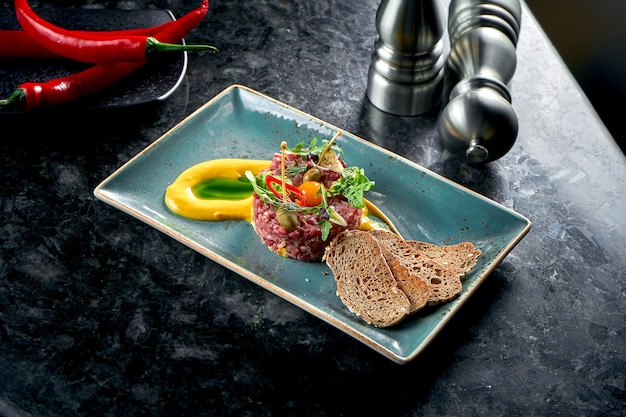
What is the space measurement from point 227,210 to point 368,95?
29.5 inches

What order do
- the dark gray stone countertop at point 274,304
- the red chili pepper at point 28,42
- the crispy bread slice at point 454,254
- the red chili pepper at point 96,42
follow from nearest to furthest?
the dark gray stone countertop at point 274,304 → the crispy bread slice at point 454,254 → the red chili pepper at point 96,42 → the red chili pepper at point 28,42

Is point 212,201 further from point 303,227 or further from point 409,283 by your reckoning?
point 409,283

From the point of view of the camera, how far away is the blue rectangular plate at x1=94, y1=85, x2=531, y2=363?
1684 mm

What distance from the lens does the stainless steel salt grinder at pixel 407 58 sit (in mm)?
2193

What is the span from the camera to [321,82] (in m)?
2.59

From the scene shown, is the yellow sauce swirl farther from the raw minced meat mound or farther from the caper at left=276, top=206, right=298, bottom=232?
the caper at left=276, top=206, right=298, bottom=232

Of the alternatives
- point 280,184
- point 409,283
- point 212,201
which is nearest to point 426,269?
point 409,283

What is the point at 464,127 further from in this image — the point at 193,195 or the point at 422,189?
the point at 193,195

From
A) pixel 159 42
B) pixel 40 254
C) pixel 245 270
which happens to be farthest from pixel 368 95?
pixel 40 254

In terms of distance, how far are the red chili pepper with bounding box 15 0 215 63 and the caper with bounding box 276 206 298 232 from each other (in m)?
0.71

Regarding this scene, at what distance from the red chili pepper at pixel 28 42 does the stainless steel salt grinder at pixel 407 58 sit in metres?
0.75

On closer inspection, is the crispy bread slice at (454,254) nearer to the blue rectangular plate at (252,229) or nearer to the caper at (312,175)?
the blue rectangular plate at (252,229)

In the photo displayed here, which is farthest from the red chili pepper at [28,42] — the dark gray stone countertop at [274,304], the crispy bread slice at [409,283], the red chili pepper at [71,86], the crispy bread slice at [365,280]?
the crispy bread slice at [409,283]

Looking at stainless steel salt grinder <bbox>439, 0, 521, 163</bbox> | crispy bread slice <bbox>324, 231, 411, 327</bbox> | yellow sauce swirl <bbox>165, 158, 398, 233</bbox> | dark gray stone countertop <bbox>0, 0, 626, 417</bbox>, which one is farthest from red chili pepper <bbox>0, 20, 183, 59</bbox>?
crispy bread slice <bbox>324, 231, 411, 327</bbox>
